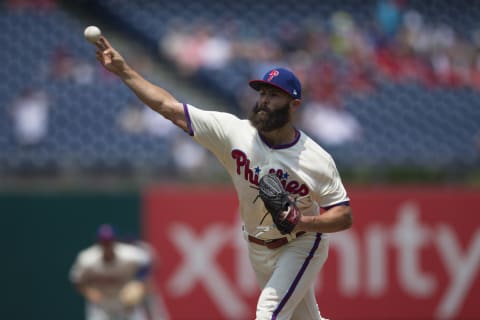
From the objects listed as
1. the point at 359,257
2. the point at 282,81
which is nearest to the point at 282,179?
the point at 282,81

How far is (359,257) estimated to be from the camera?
10422mm

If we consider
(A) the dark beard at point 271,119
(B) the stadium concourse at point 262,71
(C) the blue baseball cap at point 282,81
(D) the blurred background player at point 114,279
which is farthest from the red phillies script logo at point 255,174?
(B) the stadium concourse at point 262,71

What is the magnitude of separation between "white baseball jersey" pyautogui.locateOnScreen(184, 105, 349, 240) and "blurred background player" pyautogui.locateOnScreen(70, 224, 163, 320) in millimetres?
3656

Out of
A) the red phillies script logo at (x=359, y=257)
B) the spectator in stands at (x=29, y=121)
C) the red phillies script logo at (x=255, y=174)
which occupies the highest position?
the spectator in stands at (x=29, y=121)

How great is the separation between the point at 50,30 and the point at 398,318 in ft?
23.0

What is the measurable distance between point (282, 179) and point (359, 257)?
19.0 ft

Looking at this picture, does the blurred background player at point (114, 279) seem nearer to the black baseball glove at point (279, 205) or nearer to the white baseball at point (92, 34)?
the white baseball at point (92, 34)

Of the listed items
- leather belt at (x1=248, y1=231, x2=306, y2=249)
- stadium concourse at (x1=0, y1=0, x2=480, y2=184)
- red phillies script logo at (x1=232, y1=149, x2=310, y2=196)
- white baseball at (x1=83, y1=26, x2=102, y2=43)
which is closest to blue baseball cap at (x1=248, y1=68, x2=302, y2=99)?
red phillies script logo at (x1=232, y1=149, x2=310, y2=196)

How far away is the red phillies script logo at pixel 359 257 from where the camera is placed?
33.6 ft

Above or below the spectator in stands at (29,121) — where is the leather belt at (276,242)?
below

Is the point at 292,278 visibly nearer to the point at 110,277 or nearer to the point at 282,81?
the point at 282,81

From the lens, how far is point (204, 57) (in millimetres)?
12945

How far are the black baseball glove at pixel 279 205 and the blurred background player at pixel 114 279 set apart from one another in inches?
158

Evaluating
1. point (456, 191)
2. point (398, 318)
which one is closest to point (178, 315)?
point (398, 318)
